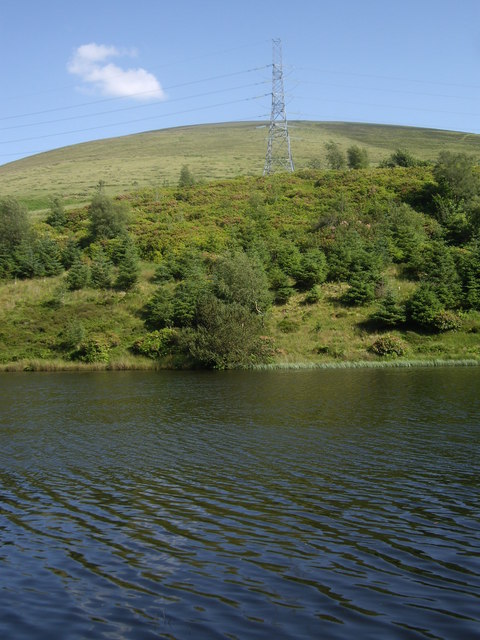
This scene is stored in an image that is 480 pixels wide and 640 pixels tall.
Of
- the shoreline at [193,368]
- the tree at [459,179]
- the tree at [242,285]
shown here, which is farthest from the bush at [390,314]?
the tree at [459,179]

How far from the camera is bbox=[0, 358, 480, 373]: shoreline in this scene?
43656mm

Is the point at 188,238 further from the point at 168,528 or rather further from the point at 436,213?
the point at 168,528

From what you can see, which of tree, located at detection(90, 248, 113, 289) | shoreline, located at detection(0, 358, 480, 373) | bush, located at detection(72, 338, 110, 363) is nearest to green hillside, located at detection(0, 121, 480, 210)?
tree, located at detection(90, 248, 113, 289)

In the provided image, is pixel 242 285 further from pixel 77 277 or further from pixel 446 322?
pixel 77 277

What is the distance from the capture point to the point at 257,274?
54.9 meters

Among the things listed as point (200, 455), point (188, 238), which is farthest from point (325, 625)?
point (188, 238)

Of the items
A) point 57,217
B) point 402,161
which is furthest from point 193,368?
point 402,161

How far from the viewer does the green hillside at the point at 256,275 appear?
48375 millimetres

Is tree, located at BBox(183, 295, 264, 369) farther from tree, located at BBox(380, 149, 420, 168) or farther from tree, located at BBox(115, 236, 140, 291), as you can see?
tree, located at BBox(380, 149, 420, 168)

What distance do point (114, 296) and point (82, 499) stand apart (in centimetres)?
4858

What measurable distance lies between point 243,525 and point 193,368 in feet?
118

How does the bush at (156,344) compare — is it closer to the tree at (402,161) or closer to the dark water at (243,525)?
the dark water at (243,525)

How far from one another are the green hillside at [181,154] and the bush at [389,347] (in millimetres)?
65778

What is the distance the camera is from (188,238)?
70.9 meters
